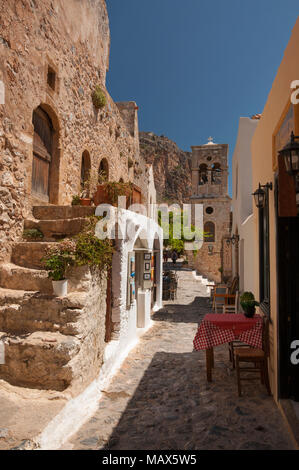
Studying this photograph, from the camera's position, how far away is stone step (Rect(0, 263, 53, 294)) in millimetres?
4777

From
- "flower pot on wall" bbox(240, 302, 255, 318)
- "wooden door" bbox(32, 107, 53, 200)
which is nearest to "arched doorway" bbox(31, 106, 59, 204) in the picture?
"wooden door" bbox(32, 107, 53, 200)

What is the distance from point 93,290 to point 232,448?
8.70 feet

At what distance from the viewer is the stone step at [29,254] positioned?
5289mm

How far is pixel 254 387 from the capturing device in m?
4.80

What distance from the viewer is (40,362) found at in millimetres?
3896

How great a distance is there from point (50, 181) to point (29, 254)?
313cm

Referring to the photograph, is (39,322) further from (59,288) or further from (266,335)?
(266,335)

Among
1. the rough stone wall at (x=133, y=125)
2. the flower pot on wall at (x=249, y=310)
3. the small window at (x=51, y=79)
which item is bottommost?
the flower pot on wall at (x=249, y=310)

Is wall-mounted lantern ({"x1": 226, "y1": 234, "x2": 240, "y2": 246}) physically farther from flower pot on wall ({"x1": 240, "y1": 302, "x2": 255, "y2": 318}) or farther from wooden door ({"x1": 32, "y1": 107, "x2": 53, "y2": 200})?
wooden door ({"x1": 32, "y1": 107, "x2": 53, "y2": 200})

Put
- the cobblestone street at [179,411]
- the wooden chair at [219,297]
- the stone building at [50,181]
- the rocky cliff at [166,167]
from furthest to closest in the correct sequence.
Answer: the rocky cliff at [166,167], the wooden chair at [219,297], the stone building at [50,181], the cobblestone street at [179,411]

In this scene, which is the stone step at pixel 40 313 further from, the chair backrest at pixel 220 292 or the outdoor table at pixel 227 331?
the chair backrest at pixel 220 292

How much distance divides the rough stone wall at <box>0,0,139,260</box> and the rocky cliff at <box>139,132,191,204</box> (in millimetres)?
40563

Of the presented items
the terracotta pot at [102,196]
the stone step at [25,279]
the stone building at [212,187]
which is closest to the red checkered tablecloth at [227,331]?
the stone step at [25,279]

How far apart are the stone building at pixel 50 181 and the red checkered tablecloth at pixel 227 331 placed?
1636mm
